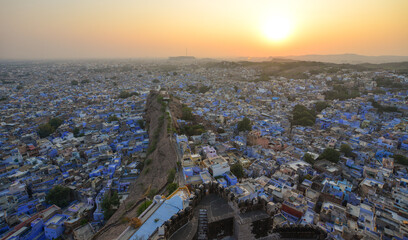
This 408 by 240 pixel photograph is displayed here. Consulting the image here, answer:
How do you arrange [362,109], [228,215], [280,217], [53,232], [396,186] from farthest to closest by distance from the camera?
[362,109] → [396,186] → [53,232] → [280,217] → [228,215]

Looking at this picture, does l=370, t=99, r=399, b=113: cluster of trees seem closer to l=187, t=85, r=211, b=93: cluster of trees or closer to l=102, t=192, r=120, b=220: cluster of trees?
l=187, t=85, r=211, b=93: cluster of trees

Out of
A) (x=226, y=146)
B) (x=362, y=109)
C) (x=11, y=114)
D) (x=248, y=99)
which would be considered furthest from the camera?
(x=248, y=99)

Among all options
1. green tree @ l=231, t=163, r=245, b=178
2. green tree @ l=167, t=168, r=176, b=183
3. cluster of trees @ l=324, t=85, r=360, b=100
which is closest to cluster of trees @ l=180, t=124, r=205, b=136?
green tree @ l=231, t=163, r=245, b=178

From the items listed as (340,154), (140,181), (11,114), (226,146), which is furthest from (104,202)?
(11,114)

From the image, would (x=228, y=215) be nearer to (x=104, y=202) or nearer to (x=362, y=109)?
(x=104, y=202)

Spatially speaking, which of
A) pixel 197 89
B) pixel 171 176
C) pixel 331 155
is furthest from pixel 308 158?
pixel 197 89

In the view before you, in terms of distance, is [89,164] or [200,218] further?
[89,164]
